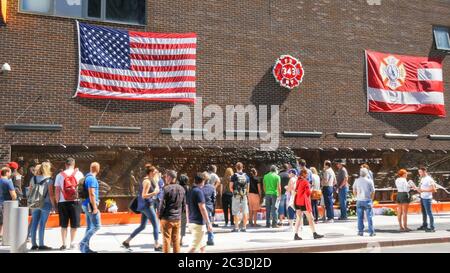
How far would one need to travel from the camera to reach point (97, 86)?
1603 centimetres

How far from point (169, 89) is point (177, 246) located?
9.21 meters

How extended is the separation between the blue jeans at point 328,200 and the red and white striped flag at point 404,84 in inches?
247

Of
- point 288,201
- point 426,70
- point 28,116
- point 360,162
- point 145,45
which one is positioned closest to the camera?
point 288,201

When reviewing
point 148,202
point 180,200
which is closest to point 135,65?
point 148,202

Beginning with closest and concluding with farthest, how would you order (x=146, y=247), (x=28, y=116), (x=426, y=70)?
(x=146, y=247), (x=28, y=116), (x=426, y=70)

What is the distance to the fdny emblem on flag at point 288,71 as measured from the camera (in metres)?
19.0

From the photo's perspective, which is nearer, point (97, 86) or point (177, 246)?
point (177, 246)

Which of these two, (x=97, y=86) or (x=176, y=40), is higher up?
(x=176, y=40)

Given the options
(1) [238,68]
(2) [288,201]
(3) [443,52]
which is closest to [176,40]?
(1) [238,68]

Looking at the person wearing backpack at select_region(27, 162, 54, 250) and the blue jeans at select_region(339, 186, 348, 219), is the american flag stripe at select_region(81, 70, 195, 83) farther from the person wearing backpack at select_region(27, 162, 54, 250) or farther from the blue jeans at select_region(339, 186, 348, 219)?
the blue jeans at select_region(339, 186, 348, 219)

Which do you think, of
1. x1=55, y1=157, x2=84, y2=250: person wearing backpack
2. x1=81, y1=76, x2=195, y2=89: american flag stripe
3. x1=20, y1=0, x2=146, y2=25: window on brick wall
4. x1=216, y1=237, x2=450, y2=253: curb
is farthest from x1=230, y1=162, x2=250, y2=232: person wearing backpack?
x1=20, y1=0, x2=146, y2=25: window on brick wall

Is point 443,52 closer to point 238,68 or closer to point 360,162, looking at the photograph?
point 360,162

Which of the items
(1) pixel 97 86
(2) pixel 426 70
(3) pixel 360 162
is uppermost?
(2) pixel 426 70

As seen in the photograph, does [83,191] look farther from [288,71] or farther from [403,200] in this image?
[288,71]
